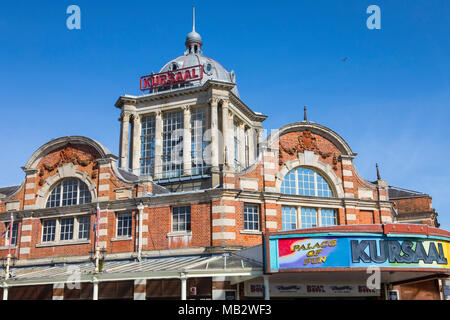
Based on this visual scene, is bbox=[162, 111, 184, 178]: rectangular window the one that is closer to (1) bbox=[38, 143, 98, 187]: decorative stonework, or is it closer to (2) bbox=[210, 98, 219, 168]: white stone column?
(2) bbox=[210, 98, 219, 168]: white stone column

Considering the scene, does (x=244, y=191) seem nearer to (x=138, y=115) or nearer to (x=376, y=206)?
(x=376, y=206)

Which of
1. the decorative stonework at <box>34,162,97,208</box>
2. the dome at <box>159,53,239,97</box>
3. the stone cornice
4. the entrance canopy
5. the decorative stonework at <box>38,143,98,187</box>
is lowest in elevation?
the entrance canopy

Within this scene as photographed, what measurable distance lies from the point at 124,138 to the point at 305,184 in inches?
816

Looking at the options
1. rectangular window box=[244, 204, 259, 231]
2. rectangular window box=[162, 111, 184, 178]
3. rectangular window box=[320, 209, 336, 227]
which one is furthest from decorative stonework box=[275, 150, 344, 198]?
rectangular window box=[162, 111, 184, 178]

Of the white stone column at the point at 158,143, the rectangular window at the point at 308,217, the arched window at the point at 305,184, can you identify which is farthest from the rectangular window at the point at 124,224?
the white stone column at the point at 158,143

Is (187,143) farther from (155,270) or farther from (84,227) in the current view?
(155,270)

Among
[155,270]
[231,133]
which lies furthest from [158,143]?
[155,270]

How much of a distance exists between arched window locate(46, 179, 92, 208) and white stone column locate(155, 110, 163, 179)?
1158 cm

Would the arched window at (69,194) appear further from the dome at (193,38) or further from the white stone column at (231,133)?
the dome at (193,38)

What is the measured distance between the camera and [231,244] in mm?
25469

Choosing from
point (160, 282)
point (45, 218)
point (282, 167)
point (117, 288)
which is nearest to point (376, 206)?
point (282, 167)

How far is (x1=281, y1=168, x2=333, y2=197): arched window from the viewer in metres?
28.5

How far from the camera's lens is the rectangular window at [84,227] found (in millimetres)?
29078
